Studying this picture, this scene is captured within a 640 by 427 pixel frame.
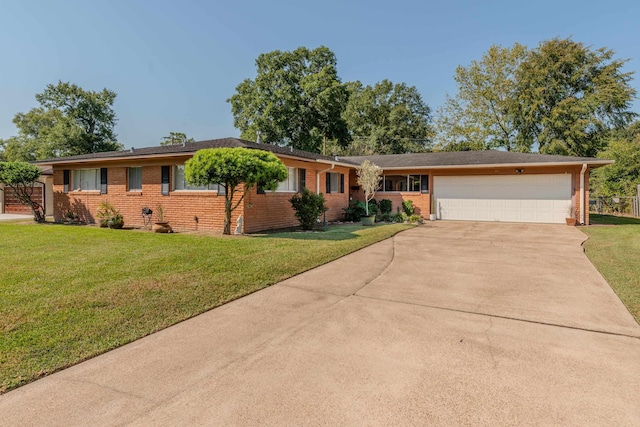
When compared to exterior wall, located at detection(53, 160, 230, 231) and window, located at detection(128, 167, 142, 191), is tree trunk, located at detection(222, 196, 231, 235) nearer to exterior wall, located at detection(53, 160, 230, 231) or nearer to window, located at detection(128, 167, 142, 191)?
exterior wall, located at detection(53, 160, 230, 231)

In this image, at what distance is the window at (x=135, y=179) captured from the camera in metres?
13.6

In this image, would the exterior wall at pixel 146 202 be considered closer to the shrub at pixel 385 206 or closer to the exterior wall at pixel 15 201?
the exterior wall at pixel 15 201

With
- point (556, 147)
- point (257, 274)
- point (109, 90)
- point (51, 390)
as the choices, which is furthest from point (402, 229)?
point (109, 90)

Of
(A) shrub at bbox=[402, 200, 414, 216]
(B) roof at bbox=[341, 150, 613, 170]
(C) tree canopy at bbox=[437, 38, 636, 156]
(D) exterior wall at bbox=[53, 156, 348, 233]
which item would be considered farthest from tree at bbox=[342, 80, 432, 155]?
(D) exterior wall at bbox=[53, 156, 348, 233]

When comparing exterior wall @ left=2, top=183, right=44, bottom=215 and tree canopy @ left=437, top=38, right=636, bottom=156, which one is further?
tree canopy @ left=437, top=38, right=636, bottom=156

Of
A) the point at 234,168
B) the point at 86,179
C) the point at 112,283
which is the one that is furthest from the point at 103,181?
the point at 112,283

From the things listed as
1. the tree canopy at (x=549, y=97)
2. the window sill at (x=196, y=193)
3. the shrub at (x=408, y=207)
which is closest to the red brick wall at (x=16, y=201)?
the window sill at (x=196, y=193)

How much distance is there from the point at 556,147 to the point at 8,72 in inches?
1454

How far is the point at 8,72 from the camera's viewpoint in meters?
18.7

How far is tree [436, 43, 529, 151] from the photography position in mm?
Answer: 31172

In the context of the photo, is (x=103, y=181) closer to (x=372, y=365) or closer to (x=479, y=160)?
(x=372, y=365)

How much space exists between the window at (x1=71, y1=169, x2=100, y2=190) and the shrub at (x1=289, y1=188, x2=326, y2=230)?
909cm

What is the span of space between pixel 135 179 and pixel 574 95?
1318 inches

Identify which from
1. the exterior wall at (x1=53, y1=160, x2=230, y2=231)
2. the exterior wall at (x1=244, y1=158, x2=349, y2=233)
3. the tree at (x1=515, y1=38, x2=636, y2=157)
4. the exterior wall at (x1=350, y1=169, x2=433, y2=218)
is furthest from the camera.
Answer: the tree at (x1=515, y1=38, x2=636, y2=157)
